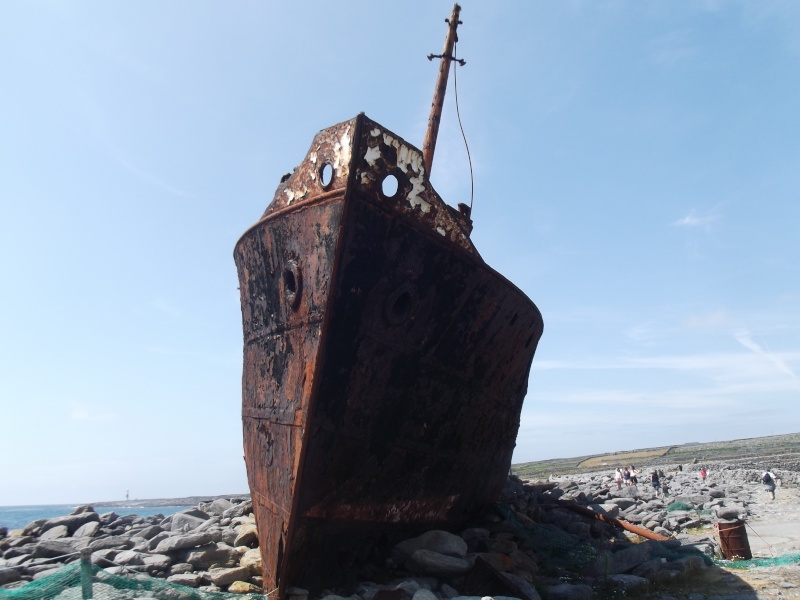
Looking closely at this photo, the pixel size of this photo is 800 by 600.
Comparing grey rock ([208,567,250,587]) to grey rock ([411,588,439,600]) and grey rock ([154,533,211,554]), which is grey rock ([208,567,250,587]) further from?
grey rock ([411,588,439,600])

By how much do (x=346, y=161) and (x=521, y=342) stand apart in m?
2.66

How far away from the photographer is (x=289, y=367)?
4309 mm

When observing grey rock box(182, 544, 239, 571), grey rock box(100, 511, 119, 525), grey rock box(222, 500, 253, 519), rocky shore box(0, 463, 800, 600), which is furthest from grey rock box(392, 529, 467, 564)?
grey rock box(100, 511, 119, 525)

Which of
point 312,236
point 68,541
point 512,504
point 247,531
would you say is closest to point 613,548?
point 512,504

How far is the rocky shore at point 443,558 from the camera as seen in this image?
407cm

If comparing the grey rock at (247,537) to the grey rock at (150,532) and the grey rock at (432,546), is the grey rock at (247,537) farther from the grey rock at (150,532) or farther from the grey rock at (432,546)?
the grey rock at (150,532)

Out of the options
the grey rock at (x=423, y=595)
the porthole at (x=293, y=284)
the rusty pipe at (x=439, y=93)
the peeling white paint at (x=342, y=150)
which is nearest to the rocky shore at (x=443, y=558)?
the grey rock at (x=423, y=595)

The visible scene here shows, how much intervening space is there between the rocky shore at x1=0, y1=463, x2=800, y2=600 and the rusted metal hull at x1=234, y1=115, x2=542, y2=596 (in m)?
0.25

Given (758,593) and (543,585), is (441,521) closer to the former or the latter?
(543,585)

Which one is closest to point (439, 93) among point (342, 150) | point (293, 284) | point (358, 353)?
point (342, 150)

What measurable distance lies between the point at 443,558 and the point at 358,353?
1611 mm

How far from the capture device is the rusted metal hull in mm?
3928

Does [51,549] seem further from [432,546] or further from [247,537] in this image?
[432,546]

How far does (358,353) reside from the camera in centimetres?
406
